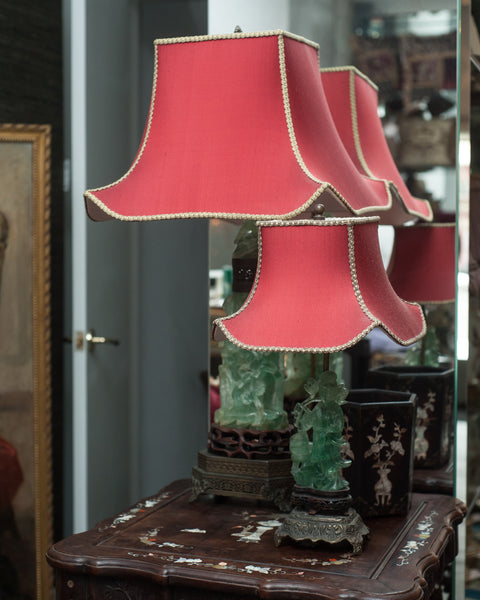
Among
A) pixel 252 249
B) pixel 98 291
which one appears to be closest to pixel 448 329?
pixel 252 249

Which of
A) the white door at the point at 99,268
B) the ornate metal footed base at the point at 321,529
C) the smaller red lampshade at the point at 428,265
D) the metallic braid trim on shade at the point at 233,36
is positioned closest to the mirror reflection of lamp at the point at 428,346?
the smaller red lampshade at the point at 428,265

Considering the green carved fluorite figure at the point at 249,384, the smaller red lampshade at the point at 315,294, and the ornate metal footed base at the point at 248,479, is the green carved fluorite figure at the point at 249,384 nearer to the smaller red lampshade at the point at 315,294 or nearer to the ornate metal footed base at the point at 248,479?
the ornate metal footed base at the point at 248,479

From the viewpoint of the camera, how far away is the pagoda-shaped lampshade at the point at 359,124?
6.35ft

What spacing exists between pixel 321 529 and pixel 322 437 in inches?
6.0

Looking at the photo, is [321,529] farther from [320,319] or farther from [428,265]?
[428,265]

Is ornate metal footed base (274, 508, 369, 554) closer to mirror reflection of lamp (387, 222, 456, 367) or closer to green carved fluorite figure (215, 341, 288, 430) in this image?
green carved fluorite figure (215, 341, 288, 430)

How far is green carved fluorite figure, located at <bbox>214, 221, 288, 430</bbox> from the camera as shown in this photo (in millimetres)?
1700

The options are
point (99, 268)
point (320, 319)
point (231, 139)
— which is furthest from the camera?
point (99, 268)

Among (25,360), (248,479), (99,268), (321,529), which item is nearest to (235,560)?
(321,529)

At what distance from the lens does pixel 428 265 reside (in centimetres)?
205

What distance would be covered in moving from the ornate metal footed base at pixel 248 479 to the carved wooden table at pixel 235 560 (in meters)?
0.04

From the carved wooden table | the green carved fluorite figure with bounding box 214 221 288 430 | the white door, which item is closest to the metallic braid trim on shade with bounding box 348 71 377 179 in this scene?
the green carved fluorite figure with bounding box 214 221 288 430

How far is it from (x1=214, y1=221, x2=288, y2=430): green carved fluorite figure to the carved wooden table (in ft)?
0.60

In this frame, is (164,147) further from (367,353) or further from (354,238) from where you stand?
(367,353)
